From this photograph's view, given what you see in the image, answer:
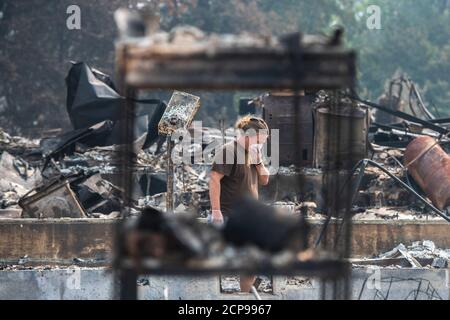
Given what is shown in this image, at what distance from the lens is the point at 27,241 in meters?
11.2

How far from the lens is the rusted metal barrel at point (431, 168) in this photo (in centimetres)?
1335

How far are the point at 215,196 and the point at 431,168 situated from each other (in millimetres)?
5892

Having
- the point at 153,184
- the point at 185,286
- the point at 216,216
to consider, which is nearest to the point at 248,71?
the point at 216,216

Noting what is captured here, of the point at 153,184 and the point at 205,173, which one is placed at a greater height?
the point at 205,173

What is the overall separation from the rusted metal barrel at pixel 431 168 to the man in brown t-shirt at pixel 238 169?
516 centimetres

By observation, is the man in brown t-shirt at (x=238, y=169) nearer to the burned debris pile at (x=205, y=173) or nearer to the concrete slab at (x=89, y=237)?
the concrete slab at (x=89, y=237)

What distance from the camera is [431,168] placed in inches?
539

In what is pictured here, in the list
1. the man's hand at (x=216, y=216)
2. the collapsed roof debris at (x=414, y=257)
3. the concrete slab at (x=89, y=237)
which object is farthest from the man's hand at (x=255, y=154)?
the concrete slab at (x=89, y=237)

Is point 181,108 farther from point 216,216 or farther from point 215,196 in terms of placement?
point 216,216

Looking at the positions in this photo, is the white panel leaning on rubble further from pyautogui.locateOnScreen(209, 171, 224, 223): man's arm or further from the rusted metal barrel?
pyautogui.locateOnScreen(209, 171, 224, 223): man's arm
